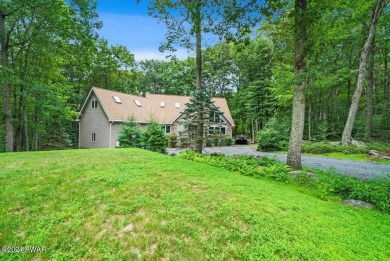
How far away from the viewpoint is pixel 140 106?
71.5 feet

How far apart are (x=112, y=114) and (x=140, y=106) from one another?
3848 millimetres

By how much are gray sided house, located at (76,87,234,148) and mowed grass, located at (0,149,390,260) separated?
42.6ft

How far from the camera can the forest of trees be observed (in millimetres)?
7986

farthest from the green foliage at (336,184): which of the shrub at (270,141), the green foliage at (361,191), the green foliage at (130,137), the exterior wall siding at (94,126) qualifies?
the exterior wall siding at (94,126)

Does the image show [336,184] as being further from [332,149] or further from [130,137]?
[130,137]

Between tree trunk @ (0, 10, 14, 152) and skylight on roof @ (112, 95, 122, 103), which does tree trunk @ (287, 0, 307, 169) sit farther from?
skylight on roof @ (112, 95, 122, 103)

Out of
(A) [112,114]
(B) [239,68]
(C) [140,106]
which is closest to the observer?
(A) [112,114]

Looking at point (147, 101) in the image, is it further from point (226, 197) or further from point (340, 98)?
point (340, 98)

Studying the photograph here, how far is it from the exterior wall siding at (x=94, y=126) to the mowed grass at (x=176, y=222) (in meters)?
15.1

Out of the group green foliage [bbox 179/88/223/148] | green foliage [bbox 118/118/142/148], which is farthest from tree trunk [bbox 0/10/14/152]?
green foliage [bbox 179/88/223/148]

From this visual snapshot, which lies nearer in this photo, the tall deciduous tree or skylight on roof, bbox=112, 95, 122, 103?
the tall deciduous tree

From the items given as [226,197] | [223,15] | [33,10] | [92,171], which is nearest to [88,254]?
[226,197]

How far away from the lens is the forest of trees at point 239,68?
7.99 metres

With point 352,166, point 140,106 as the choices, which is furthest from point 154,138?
point 140,106
